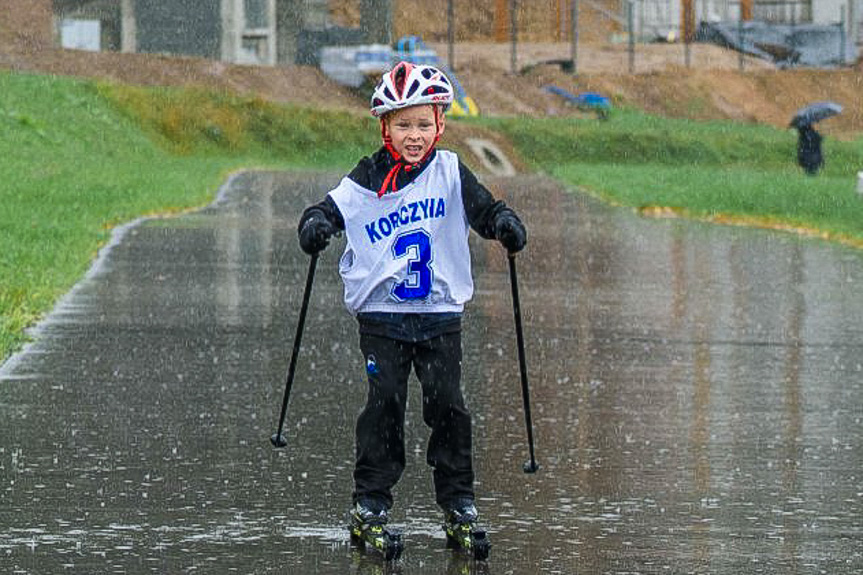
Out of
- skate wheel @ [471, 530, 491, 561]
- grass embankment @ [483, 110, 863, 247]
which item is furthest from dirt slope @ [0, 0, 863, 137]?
skate wheel @ [471, 530, 491, 561]

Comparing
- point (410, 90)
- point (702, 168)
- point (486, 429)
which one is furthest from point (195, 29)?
point (410, 90)

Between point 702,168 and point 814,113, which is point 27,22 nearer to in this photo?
point 702,168

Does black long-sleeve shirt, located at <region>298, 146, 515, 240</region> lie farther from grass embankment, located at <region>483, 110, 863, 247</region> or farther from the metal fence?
the metal fence

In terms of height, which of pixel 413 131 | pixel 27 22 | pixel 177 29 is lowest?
pixel 177 29

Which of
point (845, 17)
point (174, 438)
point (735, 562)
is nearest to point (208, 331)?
point (174, 438)

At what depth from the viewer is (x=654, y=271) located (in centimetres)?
2072

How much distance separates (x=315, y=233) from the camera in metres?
7.41

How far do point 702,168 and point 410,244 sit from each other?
49.4m

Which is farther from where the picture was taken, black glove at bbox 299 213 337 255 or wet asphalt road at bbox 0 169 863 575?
wet asphalt road at bbox 0 169 863 575

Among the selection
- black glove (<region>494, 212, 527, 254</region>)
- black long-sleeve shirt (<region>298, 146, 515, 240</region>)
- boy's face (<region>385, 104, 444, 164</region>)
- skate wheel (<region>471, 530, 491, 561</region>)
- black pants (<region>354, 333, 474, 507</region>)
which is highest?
boy's face (<region>385, 104, 444, 164</region>)

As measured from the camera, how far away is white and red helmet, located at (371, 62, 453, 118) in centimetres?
754

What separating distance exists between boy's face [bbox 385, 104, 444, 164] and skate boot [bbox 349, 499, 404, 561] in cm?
113

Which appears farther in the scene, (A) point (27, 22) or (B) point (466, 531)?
(A) point (27, 22)

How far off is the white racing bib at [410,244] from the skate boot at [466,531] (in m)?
0.65
